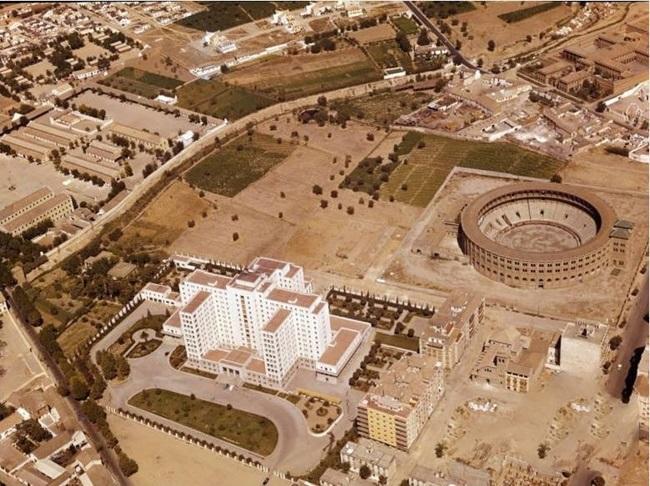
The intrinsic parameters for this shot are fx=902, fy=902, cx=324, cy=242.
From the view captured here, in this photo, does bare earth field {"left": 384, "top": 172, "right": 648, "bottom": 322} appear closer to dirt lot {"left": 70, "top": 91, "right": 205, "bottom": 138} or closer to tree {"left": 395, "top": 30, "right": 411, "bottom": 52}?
dirt lot {"left": 70, "top": 91, "right": 205, "bottom": 138}

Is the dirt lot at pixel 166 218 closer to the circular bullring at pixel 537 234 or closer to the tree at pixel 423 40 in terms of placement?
the circular bullring at pixel 537 234

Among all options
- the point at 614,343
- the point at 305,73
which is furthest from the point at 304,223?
the point at 305,73

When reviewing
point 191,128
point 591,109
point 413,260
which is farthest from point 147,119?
point 591,109

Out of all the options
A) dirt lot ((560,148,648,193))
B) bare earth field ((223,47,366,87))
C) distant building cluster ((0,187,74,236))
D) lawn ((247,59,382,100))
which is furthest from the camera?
bare earth field ((223,47,366,87))

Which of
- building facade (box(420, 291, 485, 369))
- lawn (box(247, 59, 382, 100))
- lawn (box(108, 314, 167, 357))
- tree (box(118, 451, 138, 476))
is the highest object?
building facade (box(420, 291, 485, 369))

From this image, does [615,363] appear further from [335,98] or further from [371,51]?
[371,51]

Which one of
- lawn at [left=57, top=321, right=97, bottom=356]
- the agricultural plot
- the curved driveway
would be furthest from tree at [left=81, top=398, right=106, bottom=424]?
the agricultural plot

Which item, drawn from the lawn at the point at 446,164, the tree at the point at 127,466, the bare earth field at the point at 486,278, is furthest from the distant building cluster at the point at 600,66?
the tree at the point at 127,466
